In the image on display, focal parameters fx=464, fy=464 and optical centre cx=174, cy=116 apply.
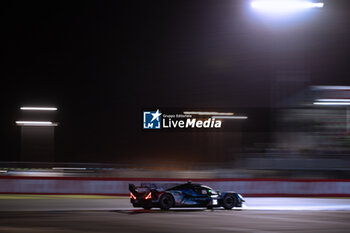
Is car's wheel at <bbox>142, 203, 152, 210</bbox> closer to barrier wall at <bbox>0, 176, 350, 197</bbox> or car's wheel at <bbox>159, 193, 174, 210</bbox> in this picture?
car's wheel at <bbox>159, 193, 174, 210</bbox>

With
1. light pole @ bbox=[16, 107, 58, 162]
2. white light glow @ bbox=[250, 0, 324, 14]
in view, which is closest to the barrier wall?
white light glow @ bbox=[250, 0, 324, 14]

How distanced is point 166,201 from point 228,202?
7.11ft

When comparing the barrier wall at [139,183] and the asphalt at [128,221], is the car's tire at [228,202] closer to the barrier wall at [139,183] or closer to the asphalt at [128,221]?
the asphalt at [128,221]

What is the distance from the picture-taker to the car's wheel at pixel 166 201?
14.6 meters

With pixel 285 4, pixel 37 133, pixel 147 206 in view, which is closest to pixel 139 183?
pixel 147 206

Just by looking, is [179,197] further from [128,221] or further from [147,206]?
[128,221]

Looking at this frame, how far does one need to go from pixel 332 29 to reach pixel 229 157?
53.8 feet

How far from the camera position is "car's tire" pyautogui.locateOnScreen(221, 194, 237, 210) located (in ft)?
50.4

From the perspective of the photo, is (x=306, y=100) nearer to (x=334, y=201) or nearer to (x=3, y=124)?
(x=334, y=201)

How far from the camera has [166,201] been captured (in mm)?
14711

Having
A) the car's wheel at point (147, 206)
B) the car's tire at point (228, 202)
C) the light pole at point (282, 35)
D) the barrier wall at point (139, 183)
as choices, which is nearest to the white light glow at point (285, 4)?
the light pole at point (282, 35)

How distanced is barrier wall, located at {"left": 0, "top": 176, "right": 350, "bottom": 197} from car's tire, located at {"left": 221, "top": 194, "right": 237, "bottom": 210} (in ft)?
16.5

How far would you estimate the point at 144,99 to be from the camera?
43.1 meters

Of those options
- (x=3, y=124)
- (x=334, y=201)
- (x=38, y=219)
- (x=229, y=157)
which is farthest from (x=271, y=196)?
(x=3, y=124)
